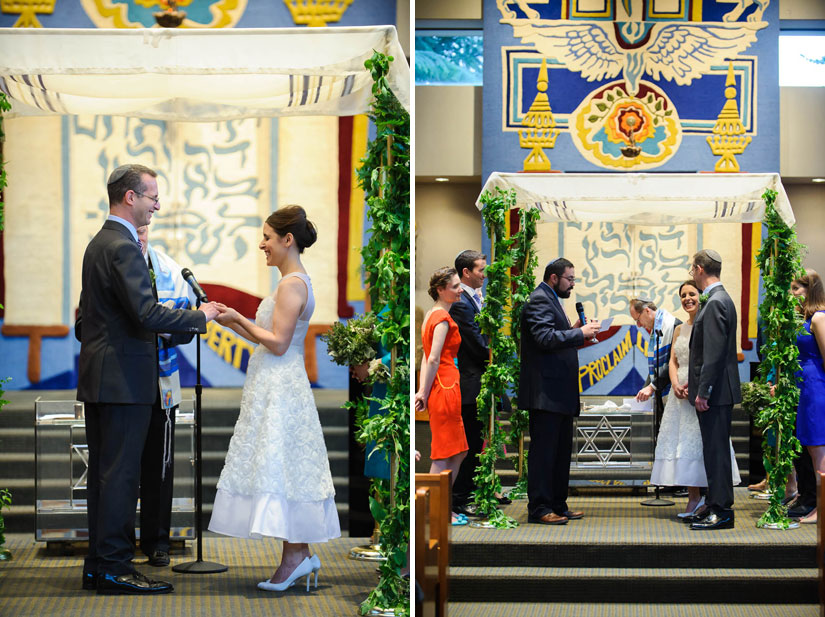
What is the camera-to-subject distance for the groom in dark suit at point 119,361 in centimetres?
396

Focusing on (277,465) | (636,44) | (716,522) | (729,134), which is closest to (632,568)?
(716,522)

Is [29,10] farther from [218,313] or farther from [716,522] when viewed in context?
[716,522]

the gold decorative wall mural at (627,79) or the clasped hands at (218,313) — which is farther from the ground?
the gold decorative wall mural at (627,79)

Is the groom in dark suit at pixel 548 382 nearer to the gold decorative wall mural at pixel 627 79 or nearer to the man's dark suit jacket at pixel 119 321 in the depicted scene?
the man's dark suit jacket at pixel 119 321

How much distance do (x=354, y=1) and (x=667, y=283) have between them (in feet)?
14.5

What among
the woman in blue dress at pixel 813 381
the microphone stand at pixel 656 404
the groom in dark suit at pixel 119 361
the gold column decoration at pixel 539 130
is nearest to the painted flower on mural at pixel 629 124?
the gold column decoration at pixel 539 130

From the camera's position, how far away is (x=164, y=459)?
4934 millimetres

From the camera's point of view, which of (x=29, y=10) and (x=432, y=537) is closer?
(x=432, y=537)

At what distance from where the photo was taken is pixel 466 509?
21.6 feet

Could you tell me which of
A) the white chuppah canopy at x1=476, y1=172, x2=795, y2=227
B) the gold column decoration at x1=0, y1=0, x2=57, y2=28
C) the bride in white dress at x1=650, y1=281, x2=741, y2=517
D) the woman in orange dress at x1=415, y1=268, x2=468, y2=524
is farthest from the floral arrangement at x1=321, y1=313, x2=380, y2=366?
the bride in white dress at x1=650, y1=281, x2=741, y2=517

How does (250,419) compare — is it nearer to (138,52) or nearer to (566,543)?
(138,52)

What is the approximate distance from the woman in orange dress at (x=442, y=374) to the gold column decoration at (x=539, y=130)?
15.1ft

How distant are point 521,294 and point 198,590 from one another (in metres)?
3.52

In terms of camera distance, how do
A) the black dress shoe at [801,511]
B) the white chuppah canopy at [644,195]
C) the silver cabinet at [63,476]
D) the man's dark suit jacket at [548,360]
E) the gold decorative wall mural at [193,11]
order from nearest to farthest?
1. the silver cabinet at [63,476]
2. the gold decorative wall mural at [193,11]
3. the man's dark suit jacket at [548,360]
4. the black dress shoe at [801,511]
5. the white chuppah canopy at [644,195]
